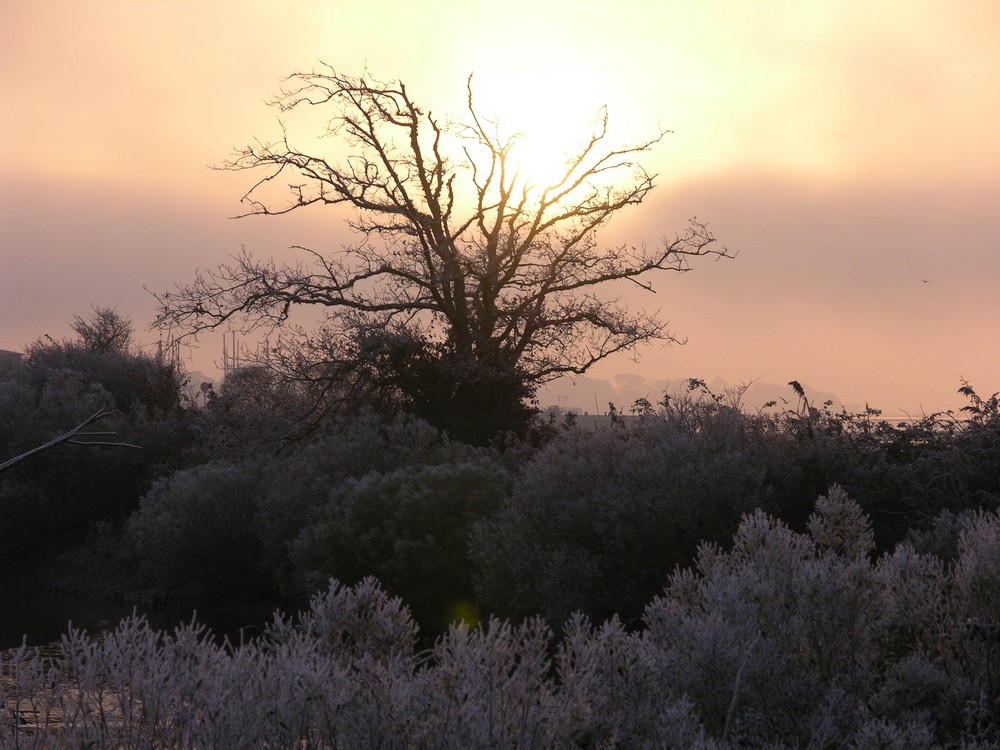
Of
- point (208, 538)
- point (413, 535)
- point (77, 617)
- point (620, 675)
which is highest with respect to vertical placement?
point (208, 538)

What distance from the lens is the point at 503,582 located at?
47.9 feet

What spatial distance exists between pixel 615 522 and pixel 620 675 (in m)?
7.30

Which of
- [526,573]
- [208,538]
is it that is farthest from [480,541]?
[208,538]

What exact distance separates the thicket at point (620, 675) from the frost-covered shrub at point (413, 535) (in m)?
8.81

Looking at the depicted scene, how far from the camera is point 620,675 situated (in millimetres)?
6250

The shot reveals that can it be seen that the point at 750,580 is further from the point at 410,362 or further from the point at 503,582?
the point at 410,362

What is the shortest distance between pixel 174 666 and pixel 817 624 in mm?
3875

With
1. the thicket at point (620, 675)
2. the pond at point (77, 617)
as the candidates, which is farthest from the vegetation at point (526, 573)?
the pond at point (77, 617)

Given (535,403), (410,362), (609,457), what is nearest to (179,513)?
(410,362)

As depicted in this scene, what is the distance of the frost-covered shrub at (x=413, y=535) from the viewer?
16.8 metres

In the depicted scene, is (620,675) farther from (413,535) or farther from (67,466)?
(67,466)

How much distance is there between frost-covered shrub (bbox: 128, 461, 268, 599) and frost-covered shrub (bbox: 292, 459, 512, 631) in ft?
9.80

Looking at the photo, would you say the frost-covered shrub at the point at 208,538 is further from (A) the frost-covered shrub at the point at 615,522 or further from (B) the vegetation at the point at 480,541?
(A) the frost-covered shrub at the point at 615,522

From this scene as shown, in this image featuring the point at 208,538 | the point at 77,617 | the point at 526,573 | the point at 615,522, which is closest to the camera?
the point at 615,522
